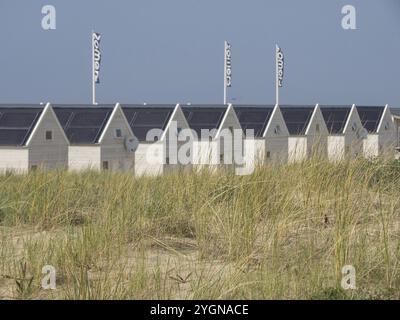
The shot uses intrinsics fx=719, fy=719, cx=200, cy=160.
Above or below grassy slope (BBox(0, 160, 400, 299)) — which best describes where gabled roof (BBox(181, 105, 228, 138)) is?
above

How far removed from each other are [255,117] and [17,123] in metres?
11.0

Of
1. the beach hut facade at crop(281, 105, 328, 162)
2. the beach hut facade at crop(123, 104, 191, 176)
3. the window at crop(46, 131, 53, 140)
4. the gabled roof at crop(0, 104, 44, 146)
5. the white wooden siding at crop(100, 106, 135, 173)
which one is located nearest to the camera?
the gabled roof at crop(0, 104, 44, 146)

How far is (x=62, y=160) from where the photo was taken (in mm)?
25219

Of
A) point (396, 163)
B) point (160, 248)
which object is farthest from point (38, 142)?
point (160, 248)

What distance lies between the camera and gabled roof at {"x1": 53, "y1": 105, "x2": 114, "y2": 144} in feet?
84.1

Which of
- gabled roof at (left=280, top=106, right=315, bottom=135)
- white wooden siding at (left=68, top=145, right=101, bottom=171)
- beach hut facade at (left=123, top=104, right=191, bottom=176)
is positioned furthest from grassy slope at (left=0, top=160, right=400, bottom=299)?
gabled roof at (left=280, top=106, right=315, bottom=135)

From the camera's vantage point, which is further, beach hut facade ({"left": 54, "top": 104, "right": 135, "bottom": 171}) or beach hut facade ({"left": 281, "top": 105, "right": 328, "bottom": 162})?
beach hut facade ({"left": 281, "top": 105, "right": 328, "bottom": 162})

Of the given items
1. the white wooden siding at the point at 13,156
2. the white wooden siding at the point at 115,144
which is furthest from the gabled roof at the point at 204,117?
the white wooden siding at the point at 13,156

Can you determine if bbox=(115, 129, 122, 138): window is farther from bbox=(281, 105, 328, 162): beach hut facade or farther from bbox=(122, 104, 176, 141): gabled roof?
bbox=(281, 105, 328, 162): beach hut facade

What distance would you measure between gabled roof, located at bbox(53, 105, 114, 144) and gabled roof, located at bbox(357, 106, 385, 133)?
13.9 metres

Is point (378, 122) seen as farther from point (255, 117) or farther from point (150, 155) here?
point (150, 155)

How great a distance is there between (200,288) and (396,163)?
15.8ft
